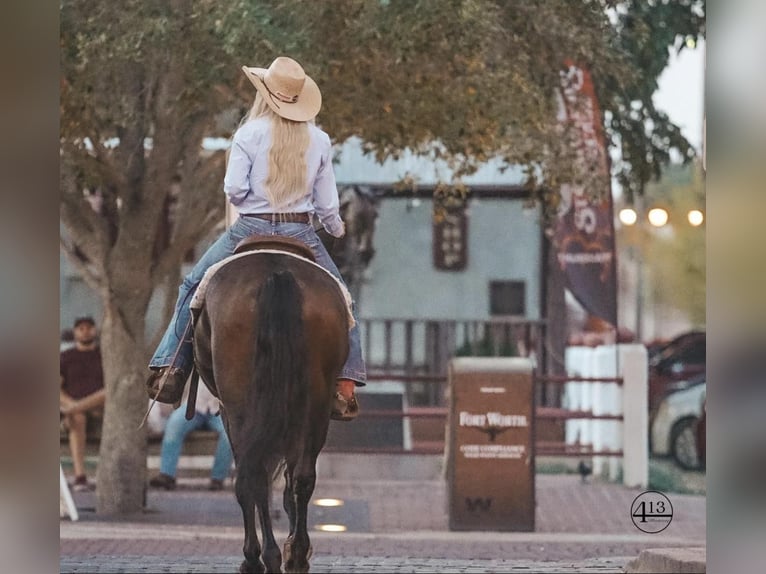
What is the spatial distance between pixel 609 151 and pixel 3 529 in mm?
4119

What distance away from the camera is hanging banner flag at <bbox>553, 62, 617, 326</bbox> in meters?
6.64

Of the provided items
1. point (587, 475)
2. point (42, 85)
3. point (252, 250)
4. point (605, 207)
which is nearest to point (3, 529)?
point (42, 85)

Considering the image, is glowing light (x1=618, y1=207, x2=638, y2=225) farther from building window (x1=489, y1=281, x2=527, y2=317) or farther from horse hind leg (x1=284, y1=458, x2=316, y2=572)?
horse hind leg (x1=284, y1=458, x2=316, y2=572)

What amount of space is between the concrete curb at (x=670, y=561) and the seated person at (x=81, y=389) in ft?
9.96

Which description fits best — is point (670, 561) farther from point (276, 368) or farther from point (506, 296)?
point (506, 296)

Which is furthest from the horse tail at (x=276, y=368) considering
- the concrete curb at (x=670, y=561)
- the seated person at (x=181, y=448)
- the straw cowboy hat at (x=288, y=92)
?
the seated person at (x=181, y=448)

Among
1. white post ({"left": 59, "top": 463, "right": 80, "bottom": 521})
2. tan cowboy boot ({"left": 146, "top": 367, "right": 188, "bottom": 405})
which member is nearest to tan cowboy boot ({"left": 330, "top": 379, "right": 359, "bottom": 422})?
tan cowboy boot ({"left": 146, "top": 367, "right": 188, "bottom": 405})

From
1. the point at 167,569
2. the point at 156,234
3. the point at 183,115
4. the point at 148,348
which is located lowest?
the point at 167,569

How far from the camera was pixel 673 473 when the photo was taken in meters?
7.86

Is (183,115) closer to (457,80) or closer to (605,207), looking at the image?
(457,80)

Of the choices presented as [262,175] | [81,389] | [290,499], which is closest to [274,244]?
[262,175]

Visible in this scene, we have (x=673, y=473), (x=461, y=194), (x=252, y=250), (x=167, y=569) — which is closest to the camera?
(x=252, y=250)

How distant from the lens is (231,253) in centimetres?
506

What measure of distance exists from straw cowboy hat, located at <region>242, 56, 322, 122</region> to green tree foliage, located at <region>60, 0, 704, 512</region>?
613 mm
